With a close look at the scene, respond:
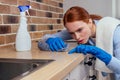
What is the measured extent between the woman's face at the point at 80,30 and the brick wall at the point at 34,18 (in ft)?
1.36

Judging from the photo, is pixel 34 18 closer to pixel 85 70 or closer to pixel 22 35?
pixel 22 35

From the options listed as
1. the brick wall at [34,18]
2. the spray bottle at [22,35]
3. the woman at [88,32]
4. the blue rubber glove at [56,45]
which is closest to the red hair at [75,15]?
the woman at [88,32]

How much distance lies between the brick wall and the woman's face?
42 centimetres

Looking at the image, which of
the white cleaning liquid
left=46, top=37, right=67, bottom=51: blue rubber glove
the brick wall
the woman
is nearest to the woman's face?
the woman

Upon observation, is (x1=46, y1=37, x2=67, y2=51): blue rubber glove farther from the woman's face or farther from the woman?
the woman's face

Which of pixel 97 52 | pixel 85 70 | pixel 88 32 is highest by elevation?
pixel 88 32

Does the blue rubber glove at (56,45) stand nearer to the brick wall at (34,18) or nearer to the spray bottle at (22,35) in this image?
the spray bottle at (22,35)

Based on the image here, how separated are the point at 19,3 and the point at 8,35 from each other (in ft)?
0.95

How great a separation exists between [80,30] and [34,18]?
23.5 inches

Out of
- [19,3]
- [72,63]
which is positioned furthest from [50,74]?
[19,3]

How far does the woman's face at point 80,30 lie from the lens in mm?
1395

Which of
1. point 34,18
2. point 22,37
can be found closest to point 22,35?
point 22,37

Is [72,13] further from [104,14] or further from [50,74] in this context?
[104,14]

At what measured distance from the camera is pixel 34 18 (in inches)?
74.4
